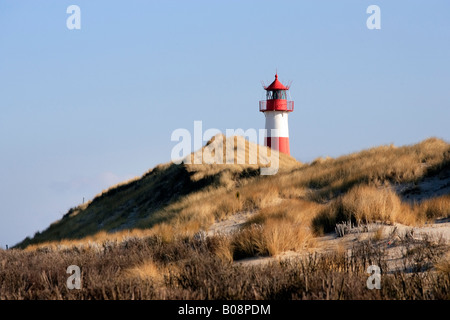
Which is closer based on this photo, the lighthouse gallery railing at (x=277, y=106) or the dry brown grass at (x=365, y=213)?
the dry brown grass at (x=365, y=213)

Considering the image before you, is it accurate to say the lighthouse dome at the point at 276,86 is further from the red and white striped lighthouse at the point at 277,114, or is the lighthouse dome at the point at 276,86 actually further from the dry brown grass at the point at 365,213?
the dry brown grass at the point at 365,213

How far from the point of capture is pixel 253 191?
18.9 meters

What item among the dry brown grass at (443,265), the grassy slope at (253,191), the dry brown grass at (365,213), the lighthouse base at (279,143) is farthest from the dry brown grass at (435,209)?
the lighthouse base at (279,143)

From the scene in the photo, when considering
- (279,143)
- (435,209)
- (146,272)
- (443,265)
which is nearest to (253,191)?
(435,209)

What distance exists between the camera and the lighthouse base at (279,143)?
35.0m

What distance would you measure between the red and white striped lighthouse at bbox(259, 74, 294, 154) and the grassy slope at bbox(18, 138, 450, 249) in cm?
414

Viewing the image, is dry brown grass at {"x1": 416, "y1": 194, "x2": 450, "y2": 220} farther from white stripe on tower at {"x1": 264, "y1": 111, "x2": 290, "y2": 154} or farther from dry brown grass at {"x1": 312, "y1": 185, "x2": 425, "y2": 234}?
white stripe on tower at {"x1": 264, "y1": 111, "x2": 290, "y2": 154}

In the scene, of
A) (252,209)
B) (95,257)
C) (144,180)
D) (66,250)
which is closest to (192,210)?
(252,209)

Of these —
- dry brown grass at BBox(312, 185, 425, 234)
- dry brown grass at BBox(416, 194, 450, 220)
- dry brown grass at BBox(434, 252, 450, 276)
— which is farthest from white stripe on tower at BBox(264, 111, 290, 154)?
dry brown grass at BBox(434, 252, 450, 276)

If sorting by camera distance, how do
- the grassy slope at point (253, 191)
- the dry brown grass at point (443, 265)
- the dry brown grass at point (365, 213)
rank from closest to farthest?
the dry brown grass at point (443, 265), the dry brown grass at point (365, 213), the grassy slope at point (253, 191)

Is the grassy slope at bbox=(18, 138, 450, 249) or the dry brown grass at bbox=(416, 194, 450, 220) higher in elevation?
the grassy slope at bbox=(18, 138, 450, 249)

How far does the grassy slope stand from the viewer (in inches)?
600

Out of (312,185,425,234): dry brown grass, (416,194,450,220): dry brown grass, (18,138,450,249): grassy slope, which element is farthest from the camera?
(18,138,450,249): grassy slope

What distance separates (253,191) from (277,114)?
16924mm
